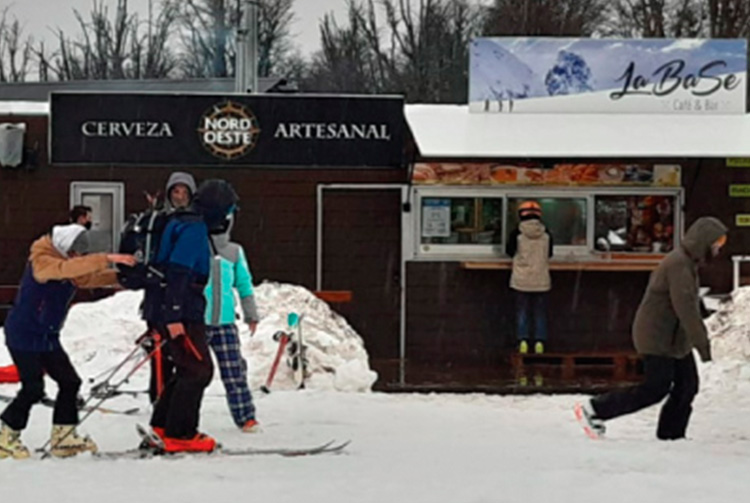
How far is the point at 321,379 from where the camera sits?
1059 centimetres

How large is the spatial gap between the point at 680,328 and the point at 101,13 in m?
54.0

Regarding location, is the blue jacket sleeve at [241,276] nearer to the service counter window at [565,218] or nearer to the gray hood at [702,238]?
the gray hood at [702,238]

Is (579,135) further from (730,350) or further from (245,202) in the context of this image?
(245,202)

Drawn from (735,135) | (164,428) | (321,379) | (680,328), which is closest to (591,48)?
(735,135)

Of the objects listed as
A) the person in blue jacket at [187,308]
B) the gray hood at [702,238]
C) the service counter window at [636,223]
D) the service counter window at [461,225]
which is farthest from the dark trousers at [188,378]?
the service counter window at [636,223]

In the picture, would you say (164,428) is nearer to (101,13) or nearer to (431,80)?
(431,80)

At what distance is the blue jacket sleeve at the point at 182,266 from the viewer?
684 cm

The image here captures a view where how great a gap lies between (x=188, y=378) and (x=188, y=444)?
0.38m

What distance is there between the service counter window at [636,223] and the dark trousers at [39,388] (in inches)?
339

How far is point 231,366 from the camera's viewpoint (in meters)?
8.13

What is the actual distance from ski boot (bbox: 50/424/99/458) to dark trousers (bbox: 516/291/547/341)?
742cm

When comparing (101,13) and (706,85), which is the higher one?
(101,13)

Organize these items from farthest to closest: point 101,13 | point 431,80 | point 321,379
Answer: point 101,13 → point 431,80 → point 321,379

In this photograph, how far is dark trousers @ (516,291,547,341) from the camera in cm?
1370
